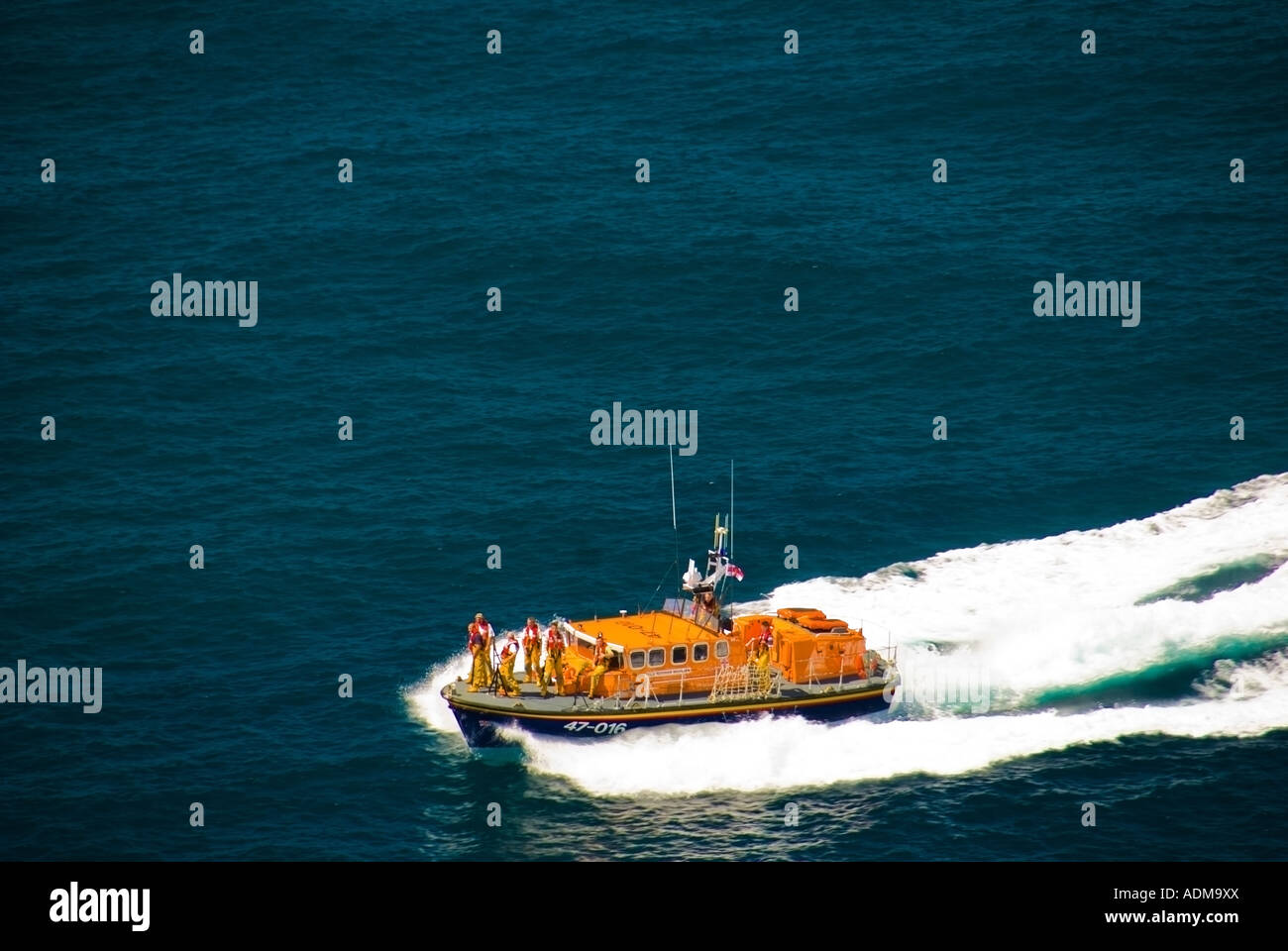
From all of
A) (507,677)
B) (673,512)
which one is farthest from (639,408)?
(507,677)

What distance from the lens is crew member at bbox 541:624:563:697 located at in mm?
74062

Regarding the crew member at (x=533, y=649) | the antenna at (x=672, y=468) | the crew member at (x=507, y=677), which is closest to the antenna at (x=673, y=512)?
the antenna at (x=672, y=468)

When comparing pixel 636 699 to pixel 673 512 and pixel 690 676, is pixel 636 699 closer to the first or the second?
pixel 690 676

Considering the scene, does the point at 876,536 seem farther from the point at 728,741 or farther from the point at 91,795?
the point at 91,795

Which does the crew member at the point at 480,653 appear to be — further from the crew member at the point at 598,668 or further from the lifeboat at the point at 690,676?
the crew member at the point at 598,668

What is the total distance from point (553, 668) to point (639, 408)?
91.7 feet

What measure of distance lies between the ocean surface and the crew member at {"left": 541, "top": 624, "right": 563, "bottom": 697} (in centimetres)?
258

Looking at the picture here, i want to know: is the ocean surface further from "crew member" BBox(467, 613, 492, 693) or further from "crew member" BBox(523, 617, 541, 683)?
"crew member" BBox(467, 613, 492, 693)

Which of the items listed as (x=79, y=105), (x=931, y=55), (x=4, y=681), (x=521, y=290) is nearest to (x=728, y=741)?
(x=4, y=681)

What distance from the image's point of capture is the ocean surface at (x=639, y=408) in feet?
238

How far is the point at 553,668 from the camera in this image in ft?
243

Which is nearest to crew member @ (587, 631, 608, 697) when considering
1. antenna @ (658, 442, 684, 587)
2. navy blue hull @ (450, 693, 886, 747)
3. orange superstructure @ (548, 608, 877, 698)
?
orange superstructure @ (548, 608, 877, 698)

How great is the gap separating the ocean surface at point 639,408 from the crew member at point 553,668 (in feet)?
8.45

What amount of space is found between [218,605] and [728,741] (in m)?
26.1
